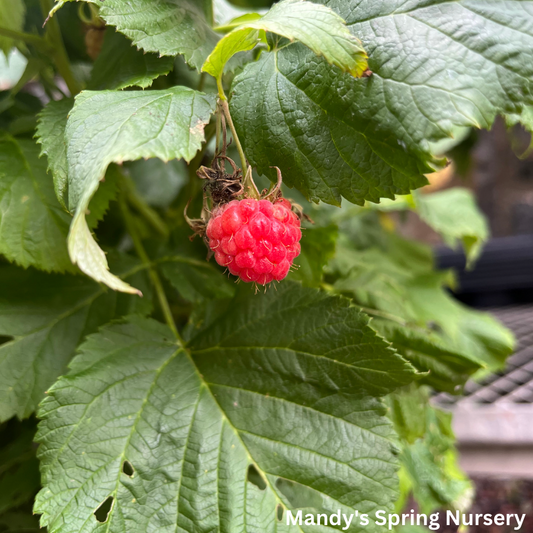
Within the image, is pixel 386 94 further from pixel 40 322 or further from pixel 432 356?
pixel 40 322

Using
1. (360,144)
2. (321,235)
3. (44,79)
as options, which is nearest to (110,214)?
(44,79)

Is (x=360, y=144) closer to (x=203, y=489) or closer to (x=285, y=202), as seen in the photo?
(x=285, y=202)

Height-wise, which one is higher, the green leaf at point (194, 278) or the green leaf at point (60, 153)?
the green leaf at point (60, 153)

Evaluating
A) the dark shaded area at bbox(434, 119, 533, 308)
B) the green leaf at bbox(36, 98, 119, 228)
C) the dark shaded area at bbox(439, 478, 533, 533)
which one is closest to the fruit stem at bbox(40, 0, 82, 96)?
the green leaf at bbox(36, 98, 119, 228)

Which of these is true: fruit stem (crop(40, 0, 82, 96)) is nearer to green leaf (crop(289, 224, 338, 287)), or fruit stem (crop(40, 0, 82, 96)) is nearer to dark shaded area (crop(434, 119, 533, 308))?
green leaf (crop(289, 224, 338, 287))

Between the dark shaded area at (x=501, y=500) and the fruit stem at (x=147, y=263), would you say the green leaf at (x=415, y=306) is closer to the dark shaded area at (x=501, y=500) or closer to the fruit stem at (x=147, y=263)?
the fruit stem at (x=147, y=263)

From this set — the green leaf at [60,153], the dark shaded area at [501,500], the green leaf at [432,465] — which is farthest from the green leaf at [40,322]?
the dark shaded area at [501,500]
